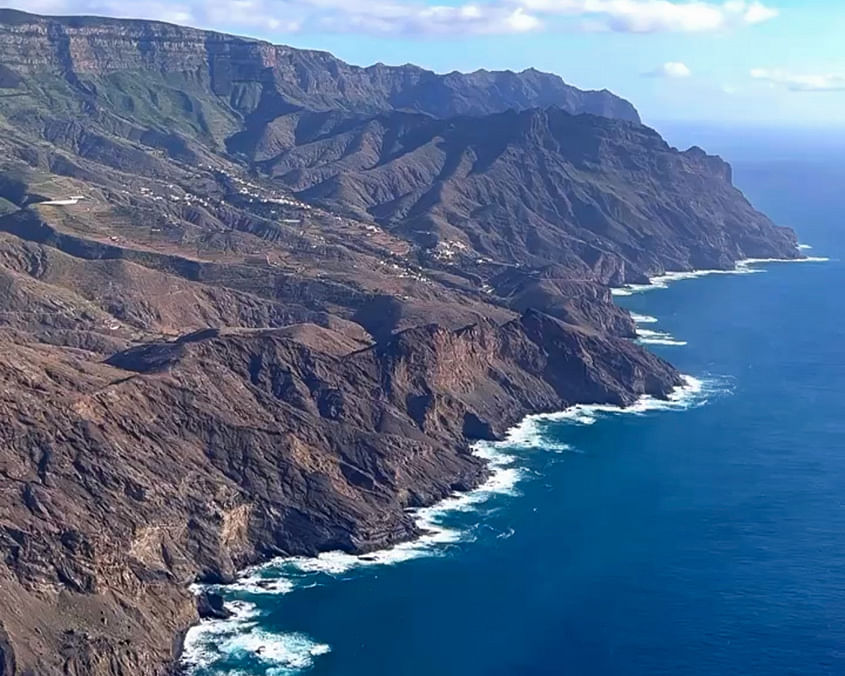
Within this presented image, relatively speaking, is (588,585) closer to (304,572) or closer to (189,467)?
(304,572)

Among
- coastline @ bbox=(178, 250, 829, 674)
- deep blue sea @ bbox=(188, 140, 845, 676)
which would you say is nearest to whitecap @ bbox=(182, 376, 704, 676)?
coastline @ bbox=(178, 250, 829, 674)

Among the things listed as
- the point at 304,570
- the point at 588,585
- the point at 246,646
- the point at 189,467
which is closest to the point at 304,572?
the point at 304,570

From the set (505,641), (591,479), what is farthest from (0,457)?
(591,479)

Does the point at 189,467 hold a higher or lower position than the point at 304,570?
higher

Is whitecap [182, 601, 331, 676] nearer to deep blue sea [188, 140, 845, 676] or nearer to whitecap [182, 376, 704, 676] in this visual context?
whitecap [182, 376, 704, 676]

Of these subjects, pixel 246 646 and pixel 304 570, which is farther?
pixel 304 570

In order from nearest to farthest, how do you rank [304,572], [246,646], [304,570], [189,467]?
[246,646], [304,572], [304,570], [189,467]

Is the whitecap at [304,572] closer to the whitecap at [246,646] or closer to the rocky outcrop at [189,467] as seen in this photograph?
the whitecap at [246,646]

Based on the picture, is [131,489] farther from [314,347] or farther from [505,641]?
[314,347]

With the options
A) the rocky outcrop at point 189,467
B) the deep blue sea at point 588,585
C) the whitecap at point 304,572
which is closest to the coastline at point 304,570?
the whitecap at point 304,572
